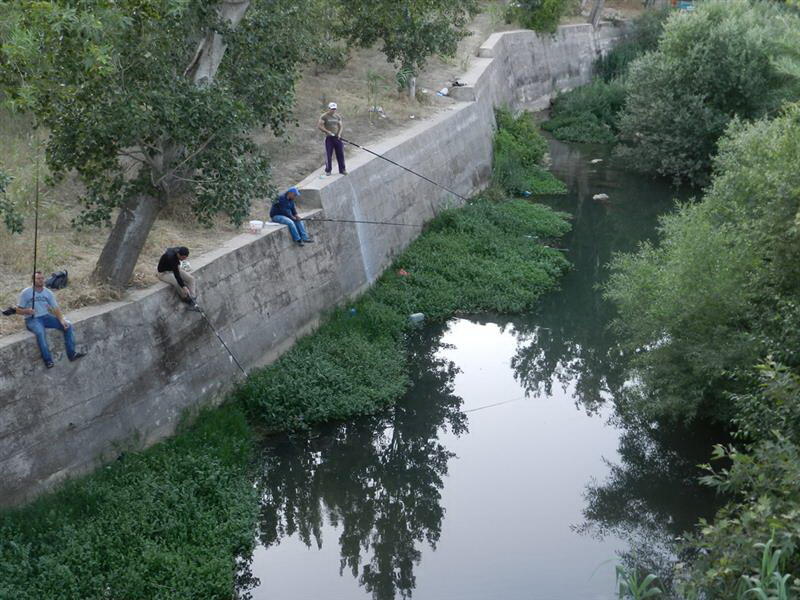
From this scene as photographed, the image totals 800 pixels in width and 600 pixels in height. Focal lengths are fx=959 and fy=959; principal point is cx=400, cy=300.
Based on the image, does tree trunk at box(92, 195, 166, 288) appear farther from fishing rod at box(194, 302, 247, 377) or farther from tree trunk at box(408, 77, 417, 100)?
tree trunk at box(408, 77, 417, 100)

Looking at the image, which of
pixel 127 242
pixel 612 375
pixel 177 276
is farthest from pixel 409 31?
pixel 127 242

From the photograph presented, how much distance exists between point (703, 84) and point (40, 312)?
20874 millimetres

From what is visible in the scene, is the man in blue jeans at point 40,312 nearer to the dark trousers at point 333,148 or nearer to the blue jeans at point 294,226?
the blue jeans at point 294,226

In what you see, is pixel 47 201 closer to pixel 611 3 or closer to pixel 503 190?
pixel 503 190

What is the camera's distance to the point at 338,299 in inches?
638

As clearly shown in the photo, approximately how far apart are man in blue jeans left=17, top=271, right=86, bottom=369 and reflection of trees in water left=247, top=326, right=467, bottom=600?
10.7ft

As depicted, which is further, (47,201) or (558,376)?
(558,376)

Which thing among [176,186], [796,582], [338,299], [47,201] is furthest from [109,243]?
[796,582]

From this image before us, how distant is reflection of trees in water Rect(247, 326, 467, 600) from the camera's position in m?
11.0

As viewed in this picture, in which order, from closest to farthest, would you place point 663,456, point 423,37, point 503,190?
1. point 663,456
2. point 423,37
3. point 503,190

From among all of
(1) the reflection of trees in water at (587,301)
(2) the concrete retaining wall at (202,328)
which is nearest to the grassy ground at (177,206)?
(2) the concrete retaining wall at (202,328)

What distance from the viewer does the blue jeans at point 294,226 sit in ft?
48.9

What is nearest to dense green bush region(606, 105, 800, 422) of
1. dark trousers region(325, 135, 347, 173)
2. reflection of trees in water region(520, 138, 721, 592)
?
reflection of trees in water region(520, 138, 721, 592)

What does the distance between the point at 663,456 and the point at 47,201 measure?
379 inches
